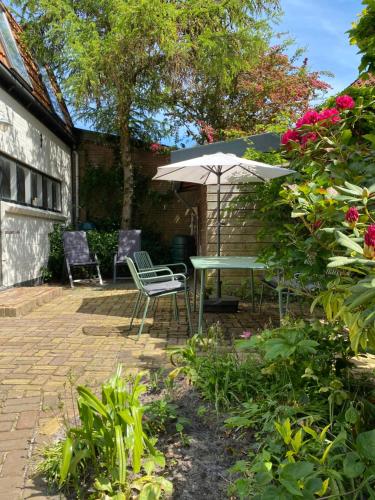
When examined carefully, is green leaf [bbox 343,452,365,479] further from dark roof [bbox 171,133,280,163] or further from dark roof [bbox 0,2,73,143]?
dark roof [bbox 0,2,73,143]

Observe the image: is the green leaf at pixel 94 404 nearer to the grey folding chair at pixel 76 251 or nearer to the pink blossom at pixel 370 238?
the pink blossom at pixel 370 238

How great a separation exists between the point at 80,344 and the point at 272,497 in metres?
3.17

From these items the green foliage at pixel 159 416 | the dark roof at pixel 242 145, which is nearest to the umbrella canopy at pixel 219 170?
the dark roof at pixel 242 145

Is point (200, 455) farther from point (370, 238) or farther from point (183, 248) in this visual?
point (183, 248)

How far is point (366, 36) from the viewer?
7.09 feet

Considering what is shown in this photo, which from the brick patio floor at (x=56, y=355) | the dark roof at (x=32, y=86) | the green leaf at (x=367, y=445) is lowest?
the brick patio floor at (x=56, y=355)

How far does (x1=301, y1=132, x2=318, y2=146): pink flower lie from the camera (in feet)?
8.46

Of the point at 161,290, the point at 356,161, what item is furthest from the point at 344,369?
the point at 161,290

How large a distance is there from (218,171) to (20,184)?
4335 millimetres

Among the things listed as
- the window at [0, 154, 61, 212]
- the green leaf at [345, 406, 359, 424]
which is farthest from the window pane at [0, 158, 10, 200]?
the green leaf at [345, 406, 359, 424]

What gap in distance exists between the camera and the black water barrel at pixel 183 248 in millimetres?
11375

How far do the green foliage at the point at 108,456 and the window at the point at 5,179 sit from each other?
20.0ft

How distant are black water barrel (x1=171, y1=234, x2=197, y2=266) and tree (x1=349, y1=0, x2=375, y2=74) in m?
9.19

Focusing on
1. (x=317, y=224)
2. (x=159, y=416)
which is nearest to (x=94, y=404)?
(x=159, y=416)
